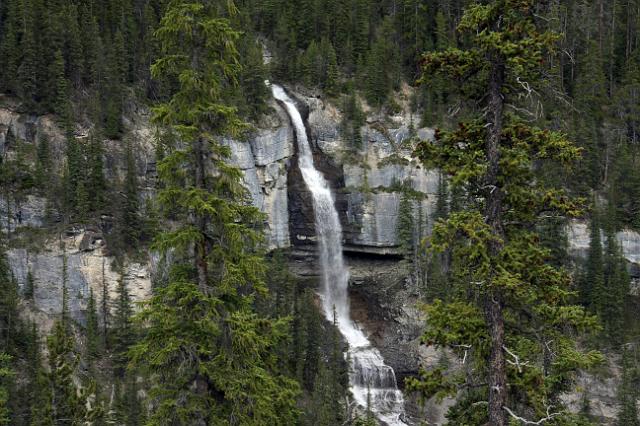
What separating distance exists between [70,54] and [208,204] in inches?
2461

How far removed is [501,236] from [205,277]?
21.2 feet

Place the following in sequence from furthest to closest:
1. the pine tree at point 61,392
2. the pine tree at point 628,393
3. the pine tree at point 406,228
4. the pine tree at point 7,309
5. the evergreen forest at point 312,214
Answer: the pine tree at point 406,228 → the pine tree at point 628,393 → the pine tree at point 7,309 → the pine tree at point 61,392 → the evergreen forest at point 312,214

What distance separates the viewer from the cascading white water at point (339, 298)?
2549 inches

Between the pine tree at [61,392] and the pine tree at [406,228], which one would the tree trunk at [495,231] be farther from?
the pine tree at [406,228]

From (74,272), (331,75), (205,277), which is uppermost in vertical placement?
(331,75)

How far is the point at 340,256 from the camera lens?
2906 inches

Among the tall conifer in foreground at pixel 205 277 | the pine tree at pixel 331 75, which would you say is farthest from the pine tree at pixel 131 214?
the tall conifer in foreground at pixel 205 277

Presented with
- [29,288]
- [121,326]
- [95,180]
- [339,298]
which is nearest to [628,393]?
[339,298]

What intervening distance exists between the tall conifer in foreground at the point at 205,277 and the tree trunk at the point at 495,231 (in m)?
5.17

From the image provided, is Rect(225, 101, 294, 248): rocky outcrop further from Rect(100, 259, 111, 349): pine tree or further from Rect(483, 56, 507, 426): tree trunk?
Rect(483, 56, 507, 426): tree trunk

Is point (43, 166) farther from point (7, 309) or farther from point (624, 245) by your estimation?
point (624, 245)

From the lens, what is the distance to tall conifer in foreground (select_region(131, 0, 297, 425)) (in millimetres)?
15461

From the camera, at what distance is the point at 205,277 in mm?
15969

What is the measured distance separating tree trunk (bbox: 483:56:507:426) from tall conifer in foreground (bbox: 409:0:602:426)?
0.06 ft
